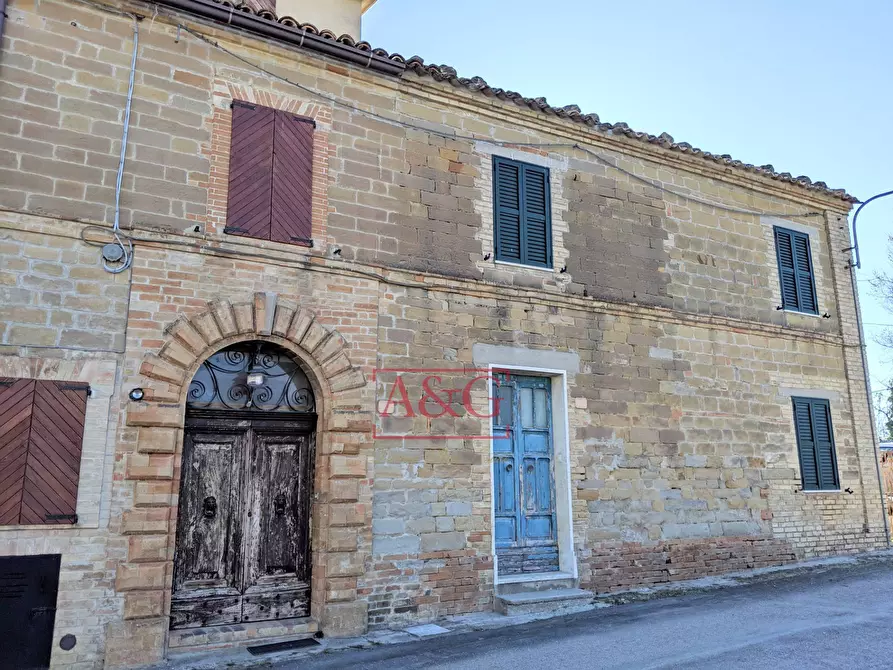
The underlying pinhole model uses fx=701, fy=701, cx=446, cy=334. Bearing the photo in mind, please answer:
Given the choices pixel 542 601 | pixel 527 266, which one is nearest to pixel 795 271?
pixel 527 266

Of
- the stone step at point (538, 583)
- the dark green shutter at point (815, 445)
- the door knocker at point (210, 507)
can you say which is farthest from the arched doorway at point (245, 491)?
the dark green shutter at point (815, 445)

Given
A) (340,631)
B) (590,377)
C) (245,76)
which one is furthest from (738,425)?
(245,76)

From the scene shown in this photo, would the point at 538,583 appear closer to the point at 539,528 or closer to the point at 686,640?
the point at 539,528

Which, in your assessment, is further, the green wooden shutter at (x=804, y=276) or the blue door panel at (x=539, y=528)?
the green wooden shutter at (x=804, y=276)

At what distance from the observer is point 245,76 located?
24.9 ft

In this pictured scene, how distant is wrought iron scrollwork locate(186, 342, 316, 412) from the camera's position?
712cm

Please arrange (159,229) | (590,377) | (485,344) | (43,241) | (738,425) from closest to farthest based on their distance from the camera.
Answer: (43,241) → (159,229) → (485,344) → (590,377) → (738,425)

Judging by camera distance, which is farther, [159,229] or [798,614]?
[798,614]

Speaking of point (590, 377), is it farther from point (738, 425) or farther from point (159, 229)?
point (159, 229)

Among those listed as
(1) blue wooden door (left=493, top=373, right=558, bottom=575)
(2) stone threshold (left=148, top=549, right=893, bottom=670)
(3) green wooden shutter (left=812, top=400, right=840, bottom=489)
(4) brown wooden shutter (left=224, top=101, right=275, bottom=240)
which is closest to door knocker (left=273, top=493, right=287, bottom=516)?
(2) stone threshold (left=148, top=549, right=893, bottom=670)

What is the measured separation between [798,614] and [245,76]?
8.32m

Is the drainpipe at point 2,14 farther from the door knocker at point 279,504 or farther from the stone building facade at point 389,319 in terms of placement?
the door knocker at point 279,504

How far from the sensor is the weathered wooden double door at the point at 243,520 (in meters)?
6.84

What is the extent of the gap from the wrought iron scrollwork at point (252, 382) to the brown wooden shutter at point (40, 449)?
3.66ft
